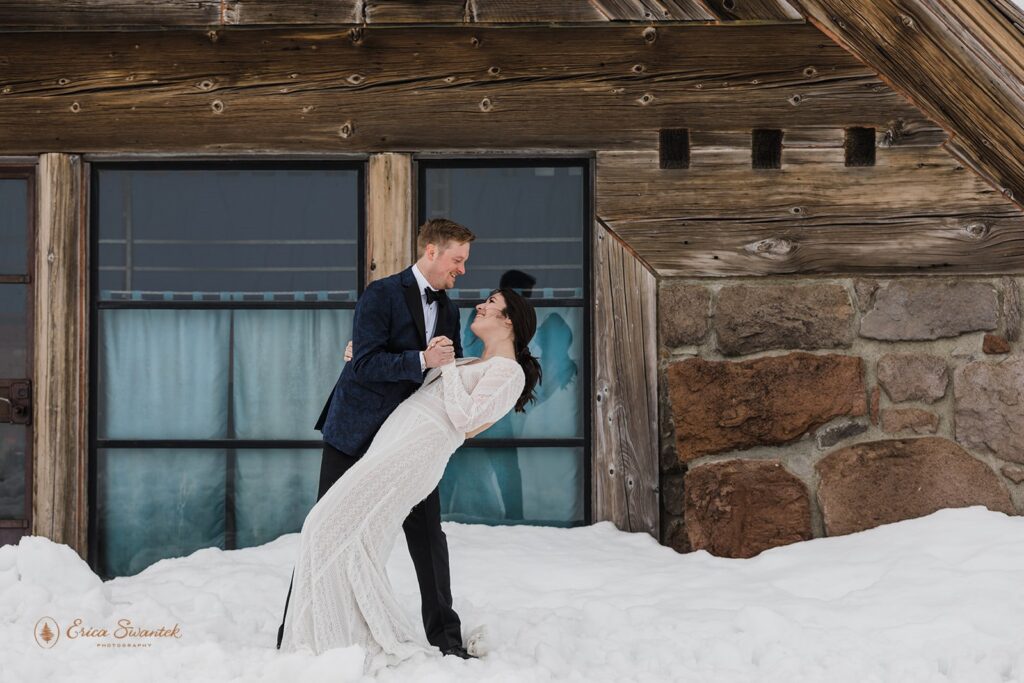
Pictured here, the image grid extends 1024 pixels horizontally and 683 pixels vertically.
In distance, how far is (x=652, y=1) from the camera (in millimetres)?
4602

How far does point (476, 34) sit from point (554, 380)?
1573 millimetres

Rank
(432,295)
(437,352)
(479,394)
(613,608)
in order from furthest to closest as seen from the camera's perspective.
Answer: (613,608)
(432,295)
(479,394)
(437,352)

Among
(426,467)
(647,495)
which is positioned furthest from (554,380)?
(426,467)

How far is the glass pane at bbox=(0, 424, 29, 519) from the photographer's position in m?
4.82

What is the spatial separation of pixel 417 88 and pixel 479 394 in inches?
71.5

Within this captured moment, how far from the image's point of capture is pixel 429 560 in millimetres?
3541

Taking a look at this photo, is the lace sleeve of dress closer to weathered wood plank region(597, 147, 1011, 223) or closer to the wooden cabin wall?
the wooden cabin wall

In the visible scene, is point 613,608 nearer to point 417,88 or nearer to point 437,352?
point 437,352

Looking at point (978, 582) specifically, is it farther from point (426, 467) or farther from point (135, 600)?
point (135, 600)

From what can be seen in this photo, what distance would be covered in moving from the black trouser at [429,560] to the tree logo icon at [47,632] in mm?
753

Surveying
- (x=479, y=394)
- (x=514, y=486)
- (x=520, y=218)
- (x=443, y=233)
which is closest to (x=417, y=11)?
(x=520, y=218)

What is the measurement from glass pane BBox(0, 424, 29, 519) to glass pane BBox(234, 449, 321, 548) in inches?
38.9

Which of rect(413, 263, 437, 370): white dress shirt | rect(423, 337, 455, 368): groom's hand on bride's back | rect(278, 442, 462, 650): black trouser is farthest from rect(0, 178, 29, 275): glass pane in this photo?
rect(423, 337, 455, 368): groom's hand on bride's back

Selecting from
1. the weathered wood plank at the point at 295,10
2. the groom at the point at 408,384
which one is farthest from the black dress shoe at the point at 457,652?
the weathered wood plank at the point at 295,10
